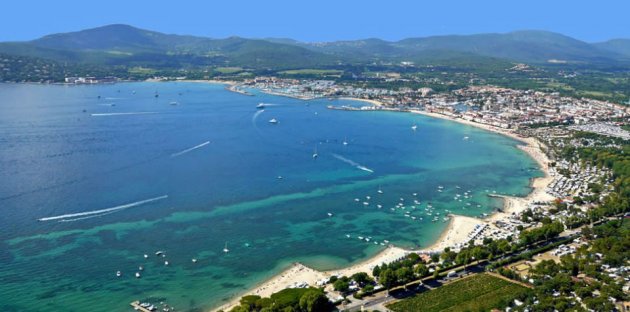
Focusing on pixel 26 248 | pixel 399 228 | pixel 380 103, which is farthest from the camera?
pixel 380 103

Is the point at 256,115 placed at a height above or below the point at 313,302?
above

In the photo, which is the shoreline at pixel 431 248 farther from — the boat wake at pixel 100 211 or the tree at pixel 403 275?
the boat wake at pixel 100 211

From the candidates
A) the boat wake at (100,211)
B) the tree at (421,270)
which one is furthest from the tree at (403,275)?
the boat wake at (100,211)

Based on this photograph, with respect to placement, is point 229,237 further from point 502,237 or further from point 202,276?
point 502,237

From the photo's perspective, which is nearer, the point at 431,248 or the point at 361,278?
the point at 361,278

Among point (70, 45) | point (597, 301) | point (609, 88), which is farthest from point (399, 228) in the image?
point (70, 45)

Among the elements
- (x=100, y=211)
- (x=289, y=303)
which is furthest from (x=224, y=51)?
(x=289, y=303)

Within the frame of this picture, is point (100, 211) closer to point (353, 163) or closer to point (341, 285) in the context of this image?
point (341, 285)
